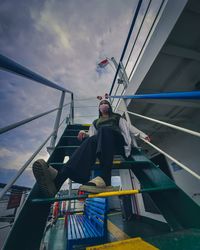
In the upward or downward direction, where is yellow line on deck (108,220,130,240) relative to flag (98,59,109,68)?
downward

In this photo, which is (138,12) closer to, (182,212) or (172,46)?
(172,46)

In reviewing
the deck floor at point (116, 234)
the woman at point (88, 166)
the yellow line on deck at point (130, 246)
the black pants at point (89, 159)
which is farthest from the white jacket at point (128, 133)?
the deck floor at point (116, 234)

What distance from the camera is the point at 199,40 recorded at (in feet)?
4.22

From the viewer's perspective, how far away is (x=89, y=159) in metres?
0.95

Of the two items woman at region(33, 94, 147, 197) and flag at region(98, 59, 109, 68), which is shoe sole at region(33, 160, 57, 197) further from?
flag at region(98, 59, 109, 68)

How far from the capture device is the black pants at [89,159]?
2.85 feet

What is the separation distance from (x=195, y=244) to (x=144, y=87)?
1620mm

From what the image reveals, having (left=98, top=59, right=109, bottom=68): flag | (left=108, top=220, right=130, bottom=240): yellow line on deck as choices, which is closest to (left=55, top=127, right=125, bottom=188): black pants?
(left=108, top=220, right=130, bottom=240): yellow line on deck

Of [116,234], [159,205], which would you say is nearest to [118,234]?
[116,234]

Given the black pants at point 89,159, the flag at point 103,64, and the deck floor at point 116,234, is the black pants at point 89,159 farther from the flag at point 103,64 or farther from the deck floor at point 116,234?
the flag at point 103,64

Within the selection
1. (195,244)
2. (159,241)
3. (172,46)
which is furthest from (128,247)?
(172,46)

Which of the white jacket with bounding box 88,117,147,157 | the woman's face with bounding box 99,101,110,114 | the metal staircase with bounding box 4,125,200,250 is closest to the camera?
the metal staircase with bounding box 4,125,200,250

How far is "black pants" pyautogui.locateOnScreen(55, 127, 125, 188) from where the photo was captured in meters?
0.87

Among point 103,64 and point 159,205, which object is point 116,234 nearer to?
point 159,205
